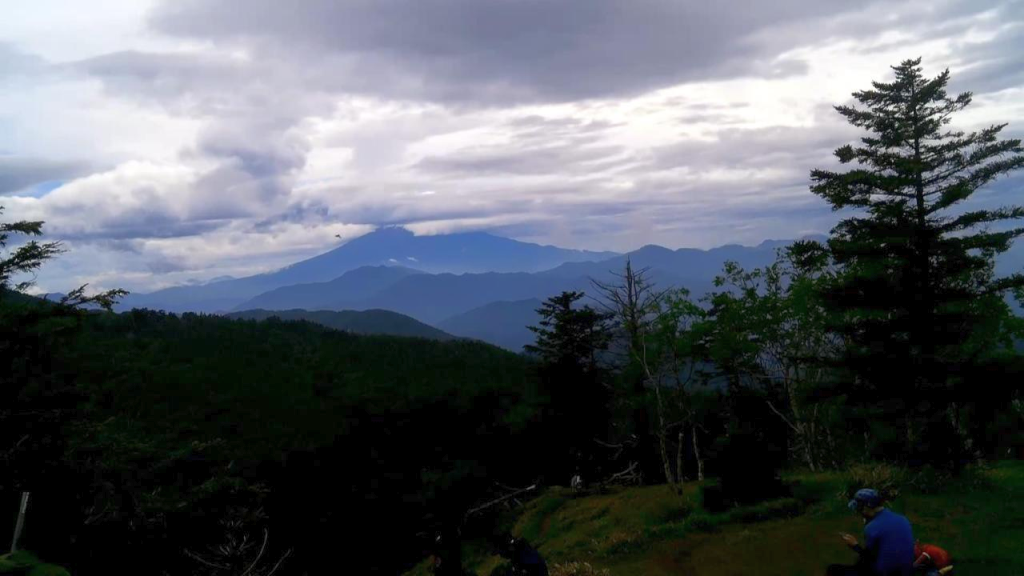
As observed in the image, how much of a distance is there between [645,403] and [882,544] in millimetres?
18478

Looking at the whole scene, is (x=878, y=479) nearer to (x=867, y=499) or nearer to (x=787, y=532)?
(x=787, y=532)

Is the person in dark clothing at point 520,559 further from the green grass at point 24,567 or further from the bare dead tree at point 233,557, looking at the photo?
the green grass at point 24,567

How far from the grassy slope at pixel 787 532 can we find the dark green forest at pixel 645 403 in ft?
2.78

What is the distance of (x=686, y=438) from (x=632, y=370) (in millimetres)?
5368

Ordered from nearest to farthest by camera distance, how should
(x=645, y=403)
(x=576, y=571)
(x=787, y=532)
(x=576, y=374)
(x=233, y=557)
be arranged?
1. (x=233, y=557)
2. (x=576, y=571)
3. (x=787, y=532)
4. (x=645, y=403)
5. (x=576, y=374)

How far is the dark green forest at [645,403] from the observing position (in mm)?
12484

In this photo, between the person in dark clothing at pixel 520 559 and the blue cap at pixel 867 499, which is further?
the person in dark clothing at pixel 520 559

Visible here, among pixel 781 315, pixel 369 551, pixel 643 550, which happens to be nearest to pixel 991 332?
pixel 781 315

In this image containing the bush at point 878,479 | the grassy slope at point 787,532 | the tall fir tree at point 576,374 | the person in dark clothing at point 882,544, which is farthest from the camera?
the tall fir tree at point 576,374

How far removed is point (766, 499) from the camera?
45.2 ft

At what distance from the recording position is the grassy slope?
379 inches

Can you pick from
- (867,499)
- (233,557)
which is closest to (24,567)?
(233,557)

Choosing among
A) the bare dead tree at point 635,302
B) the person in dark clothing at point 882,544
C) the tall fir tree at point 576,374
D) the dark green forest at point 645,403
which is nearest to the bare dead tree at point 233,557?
the dark green forest at point 645,403

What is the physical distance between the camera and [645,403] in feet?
80.4
